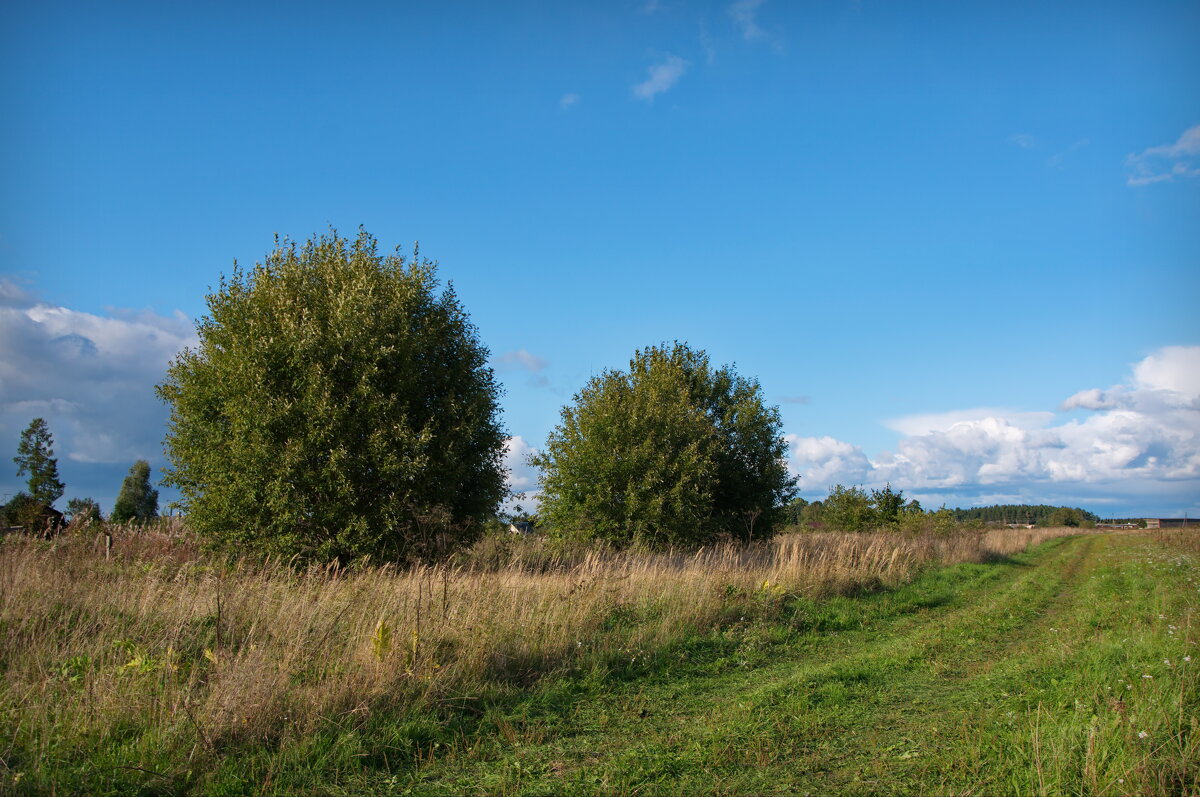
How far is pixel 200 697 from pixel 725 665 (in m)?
5.64

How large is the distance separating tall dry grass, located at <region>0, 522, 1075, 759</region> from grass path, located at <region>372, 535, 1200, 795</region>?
0.77 m

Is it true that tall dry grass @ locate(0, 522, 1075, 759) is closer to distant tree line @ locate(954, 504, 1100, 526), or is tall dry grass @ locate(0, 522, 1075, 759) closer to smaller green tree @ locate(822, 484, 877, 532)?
smaller green tree @ locate(822, 484, 877, 532)

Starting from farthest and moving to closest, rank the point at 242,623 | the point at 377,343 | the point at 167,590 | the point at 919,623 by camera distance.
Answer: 1. the point at 377,343
2. the point at 919,623
3. the point at 167,590
4. the point at 242,623

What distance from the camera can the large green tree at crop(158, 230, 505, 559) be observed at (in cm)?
1389

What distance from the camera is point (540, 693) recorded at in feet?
21.3

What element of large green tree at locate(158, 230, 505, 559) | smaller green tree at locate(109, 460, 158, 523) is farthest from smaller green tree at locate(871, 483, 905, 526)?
smaller green tree at locate(109, 460, 158, 523)

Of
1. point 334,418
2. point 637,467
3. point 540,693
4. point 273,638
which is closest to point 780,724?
point 540,693

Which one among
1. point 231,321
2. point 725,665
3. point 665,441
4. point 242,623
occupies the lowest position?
point 725,665

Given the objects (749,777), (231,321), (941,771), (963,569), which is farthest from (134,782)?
(963,569)

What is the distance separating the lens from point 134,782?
4262 millimetres

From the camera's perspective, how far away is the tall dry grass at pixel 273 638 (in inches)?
194

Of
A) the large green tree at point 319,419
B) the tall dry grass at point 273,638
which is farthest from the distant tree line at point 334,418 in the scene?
the tall dry grass at point 273,638

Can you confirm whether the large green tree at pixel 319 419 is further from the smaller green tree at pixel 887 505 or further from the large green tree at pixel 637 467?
the smaller green tree at pixel 887 505

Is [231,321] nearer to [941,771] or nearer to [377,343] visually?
[377,343]
